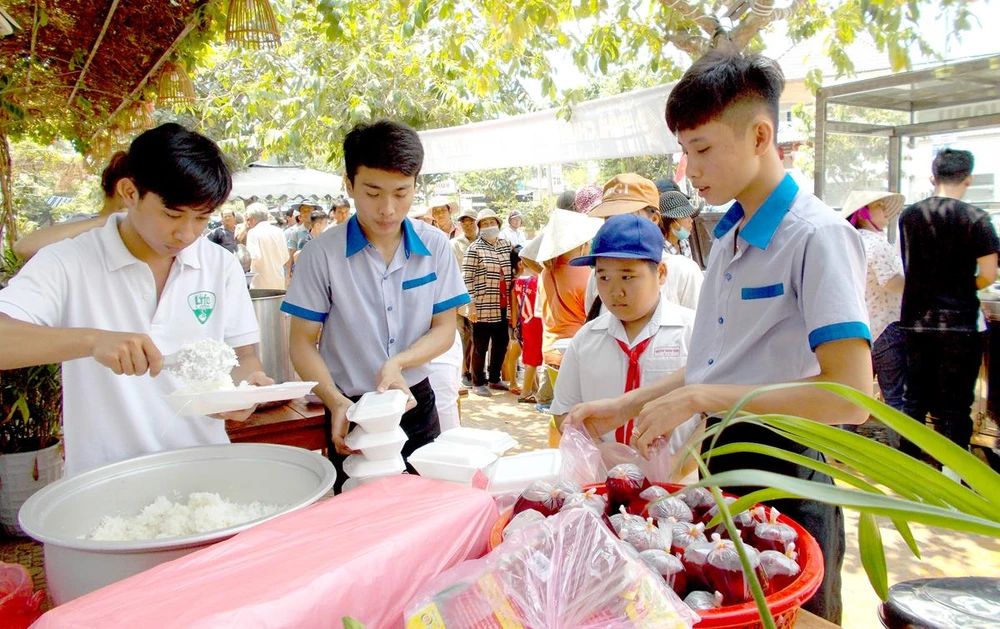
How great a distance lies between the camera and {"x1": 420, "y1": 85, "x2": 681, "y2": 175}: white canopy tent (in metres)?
4.00

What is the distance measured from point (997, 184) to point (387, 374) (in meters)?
5.13

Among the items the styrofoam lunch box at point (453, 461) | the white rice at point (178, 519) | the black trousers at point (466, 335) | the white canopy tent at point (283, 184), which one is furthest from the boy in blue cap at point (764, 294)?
the white canopy tent at point (283, 184)

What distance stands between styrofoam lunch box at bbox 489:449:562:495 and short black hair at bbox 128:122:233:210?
0.89 meters

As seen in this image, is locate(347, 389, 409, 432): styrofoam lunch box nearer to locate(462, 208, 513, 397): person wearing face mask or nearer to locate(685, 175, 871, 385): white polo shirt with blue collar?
locate(685, 175, 871, 385): white polo shirt with blue collar

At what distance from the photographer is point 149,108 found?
14.6 ft

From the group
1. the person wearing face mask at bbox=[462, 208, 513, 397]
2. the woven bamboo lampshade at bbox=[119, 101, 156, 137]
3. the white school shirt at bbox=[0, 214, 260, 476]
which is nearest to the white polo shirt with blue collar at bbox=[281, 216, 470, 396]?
the white school shirt at bbox=[0, 214, 260, 476]

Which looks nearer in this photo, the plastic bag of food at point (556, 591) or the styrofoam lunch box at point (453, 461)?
the plastic bag of food at point (556, 591)

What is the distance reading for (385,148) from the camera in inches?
70.4

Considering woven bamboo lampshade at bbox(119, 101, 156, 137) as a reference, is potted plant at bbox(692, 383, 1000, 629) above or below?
below

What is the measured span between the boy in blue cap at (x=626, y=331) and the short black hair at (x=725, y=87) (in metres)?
0.58

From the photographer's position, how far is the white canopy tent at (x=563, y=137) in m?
4.00

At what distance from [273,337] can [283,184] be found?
33.3 ft

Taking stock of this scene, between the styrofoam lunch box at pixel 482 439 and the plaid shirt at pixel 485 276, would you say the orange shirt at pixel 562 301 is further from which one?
the plaid shirt at pixel 485 276

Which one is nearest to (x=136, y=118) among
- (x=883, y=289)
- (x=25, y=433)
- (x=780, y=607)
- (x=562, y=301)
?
(x=25, y=433)
